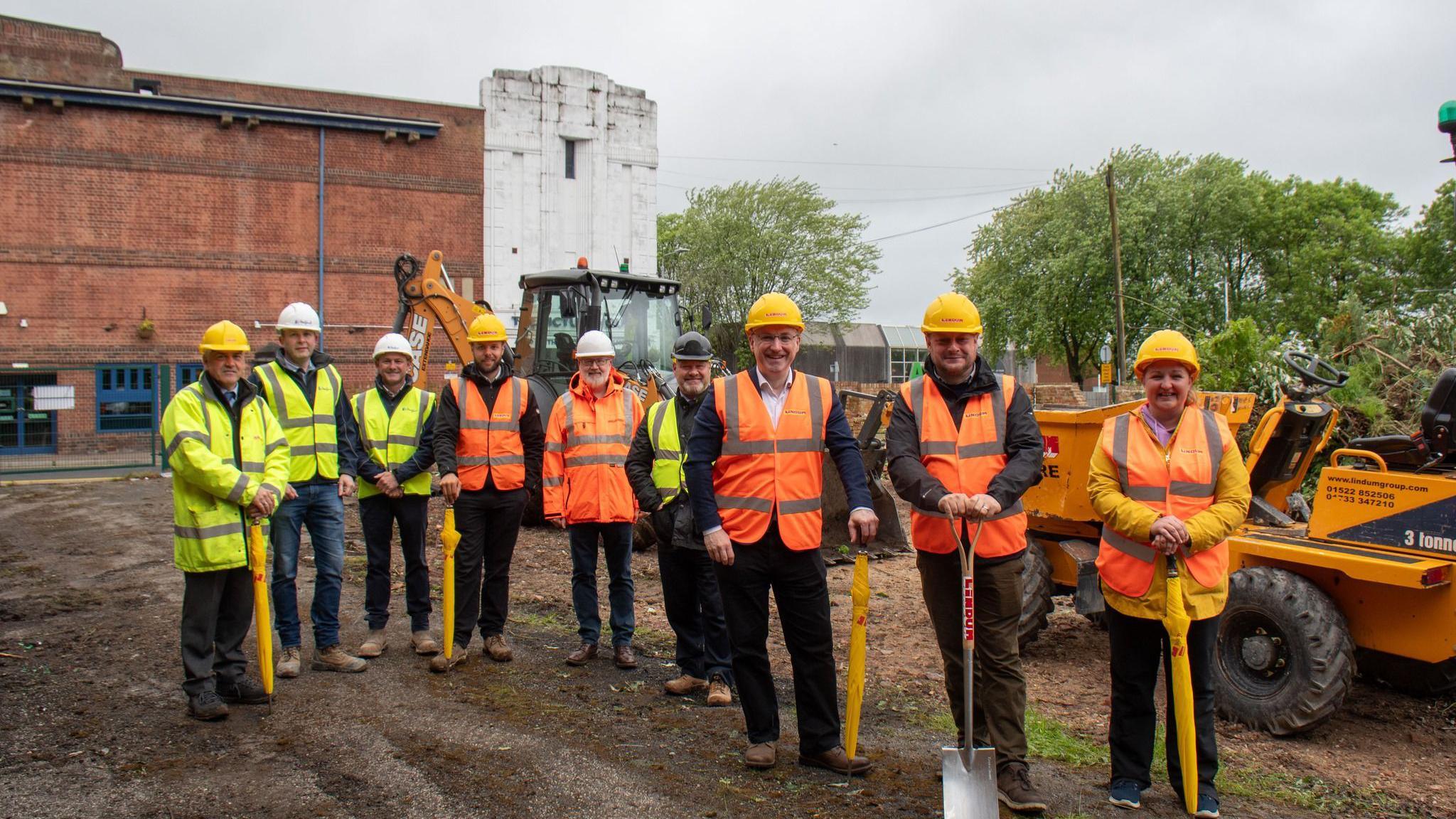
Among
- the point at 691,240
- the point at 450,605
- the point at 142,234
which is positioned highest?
the point at 691,240

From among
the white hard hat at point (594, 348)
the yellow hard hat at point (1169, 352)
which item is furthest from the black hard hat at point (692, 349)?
the yellow hard hat at point (1169, 352)

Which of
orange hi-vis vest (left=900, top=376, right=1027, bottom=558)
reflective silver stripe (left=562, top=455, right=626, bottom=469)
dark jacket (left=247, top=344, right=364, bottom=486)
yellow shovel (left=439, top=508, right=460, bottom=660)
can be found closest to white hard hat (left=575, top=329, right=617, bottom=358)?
reflective silver stripe (left=562, top=455, right=626, bottom=469)

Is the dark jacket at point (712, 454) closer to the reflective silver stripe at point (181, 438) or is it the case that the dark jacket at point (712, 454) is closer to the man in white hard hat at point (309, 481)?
the man in white hard hat at point (309, 481)

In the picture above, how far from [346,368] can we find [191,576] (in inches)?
896

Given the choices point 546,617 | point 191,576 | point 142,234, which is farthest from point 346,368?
point 191,576

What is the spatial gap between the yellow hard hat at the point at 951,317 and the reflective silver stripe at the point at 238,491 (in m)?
3.31

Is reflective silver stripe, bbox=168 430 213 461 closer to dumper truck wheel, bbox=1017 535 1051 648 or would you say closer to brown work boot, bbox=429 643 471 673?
brown work boot, bbox=429 643 471 673

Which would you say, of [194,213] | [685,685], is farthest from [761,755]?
[194,213]

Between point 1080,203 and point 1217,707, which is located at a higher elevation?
point 1080,203

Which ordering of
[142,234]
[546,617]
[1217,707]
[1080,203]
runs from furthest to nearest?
[1080,203], [142,234], [546,617], [1217,707]

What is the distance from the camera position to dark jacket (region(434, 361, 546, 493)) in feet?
19.6

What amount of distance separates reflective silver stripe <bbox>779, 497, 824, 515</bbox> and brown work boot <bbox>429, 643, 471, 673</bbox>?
2519 millimetres

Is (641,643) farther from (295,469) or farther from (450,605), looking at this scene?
(295,469)

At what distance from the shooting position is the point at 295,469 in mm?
5820
